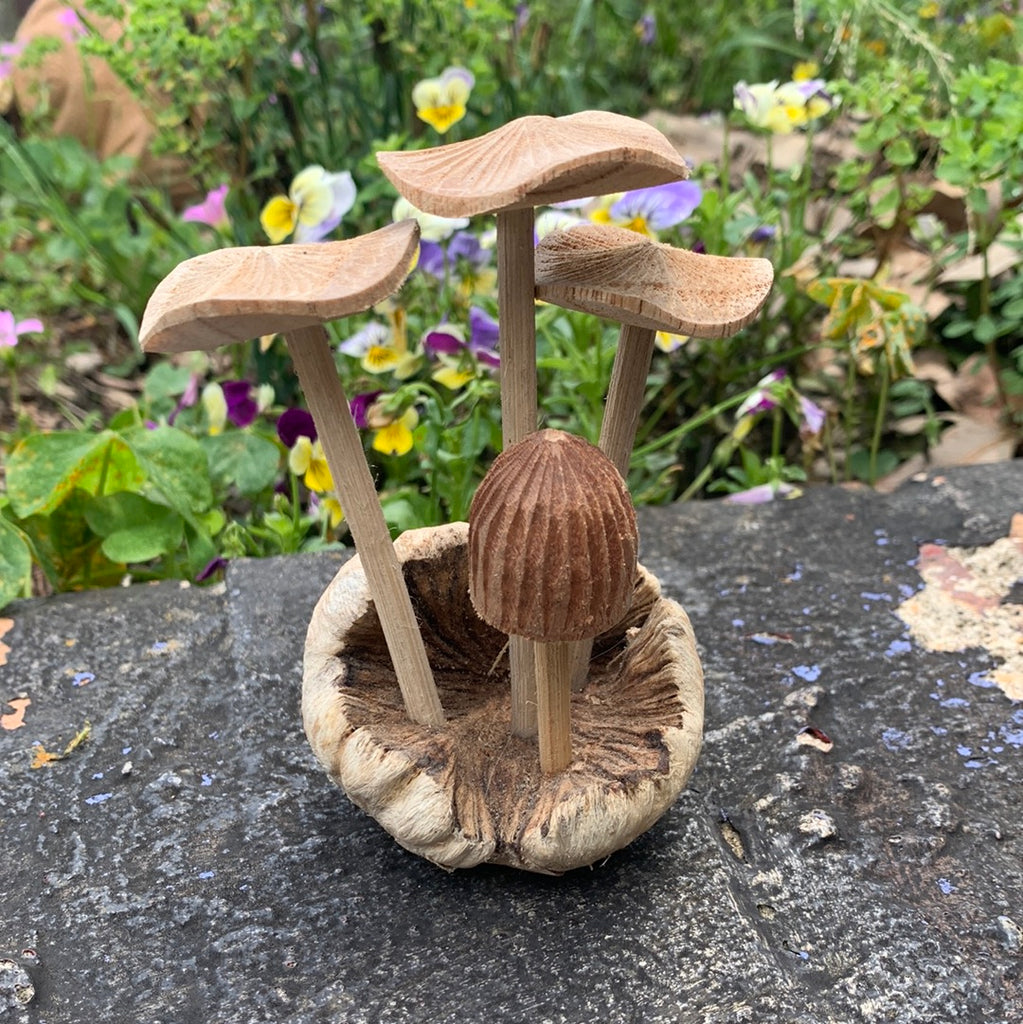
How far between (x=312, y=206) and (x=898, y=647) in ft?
3.35

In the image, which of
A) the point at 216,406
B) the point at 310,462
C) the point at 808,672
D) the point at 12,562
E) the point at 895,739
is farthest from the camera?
the point at 216,406

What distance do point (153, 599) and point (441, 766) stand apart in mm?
639

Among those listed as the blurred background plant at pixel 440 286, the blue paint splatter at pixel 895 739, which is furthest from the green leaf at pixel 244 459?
the blue paint splatter at pixel 895 739

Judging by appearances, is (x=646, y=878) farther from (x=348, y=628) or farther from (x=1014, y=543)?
(x=1014, y=543)

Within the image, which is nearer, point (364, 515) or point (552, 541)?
point (552, 541)

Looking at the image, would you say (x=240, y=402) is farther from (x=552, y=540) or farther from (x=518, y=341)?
(x=552, y=540)

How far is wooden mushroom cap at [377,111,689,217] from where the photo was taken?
2.22 feet

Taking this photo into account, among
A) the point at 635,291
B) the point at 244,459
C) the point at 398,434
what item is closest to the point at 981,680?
the point at 635,291

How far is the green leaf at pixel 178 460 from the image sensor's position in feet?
4.99

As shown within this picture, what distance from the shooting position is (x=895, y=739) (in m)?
1.12

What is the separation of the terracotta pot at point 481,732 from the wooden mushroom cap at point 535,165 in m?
0.41

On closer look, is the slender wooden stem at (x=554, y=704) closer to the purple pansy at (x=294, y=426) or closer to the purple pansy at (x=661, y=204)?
the purple pansy at (x=294, y=426)

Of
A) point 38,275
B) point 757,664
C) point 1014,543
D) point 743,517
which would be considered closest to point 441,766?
point 757,664

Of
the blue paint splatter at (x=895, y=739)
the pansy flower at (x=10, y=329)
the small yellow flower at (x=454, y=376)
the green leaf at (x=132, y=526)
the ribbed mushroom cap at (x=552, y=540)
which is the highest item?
the ribbed mushroom cap at (x=552, y=540)
